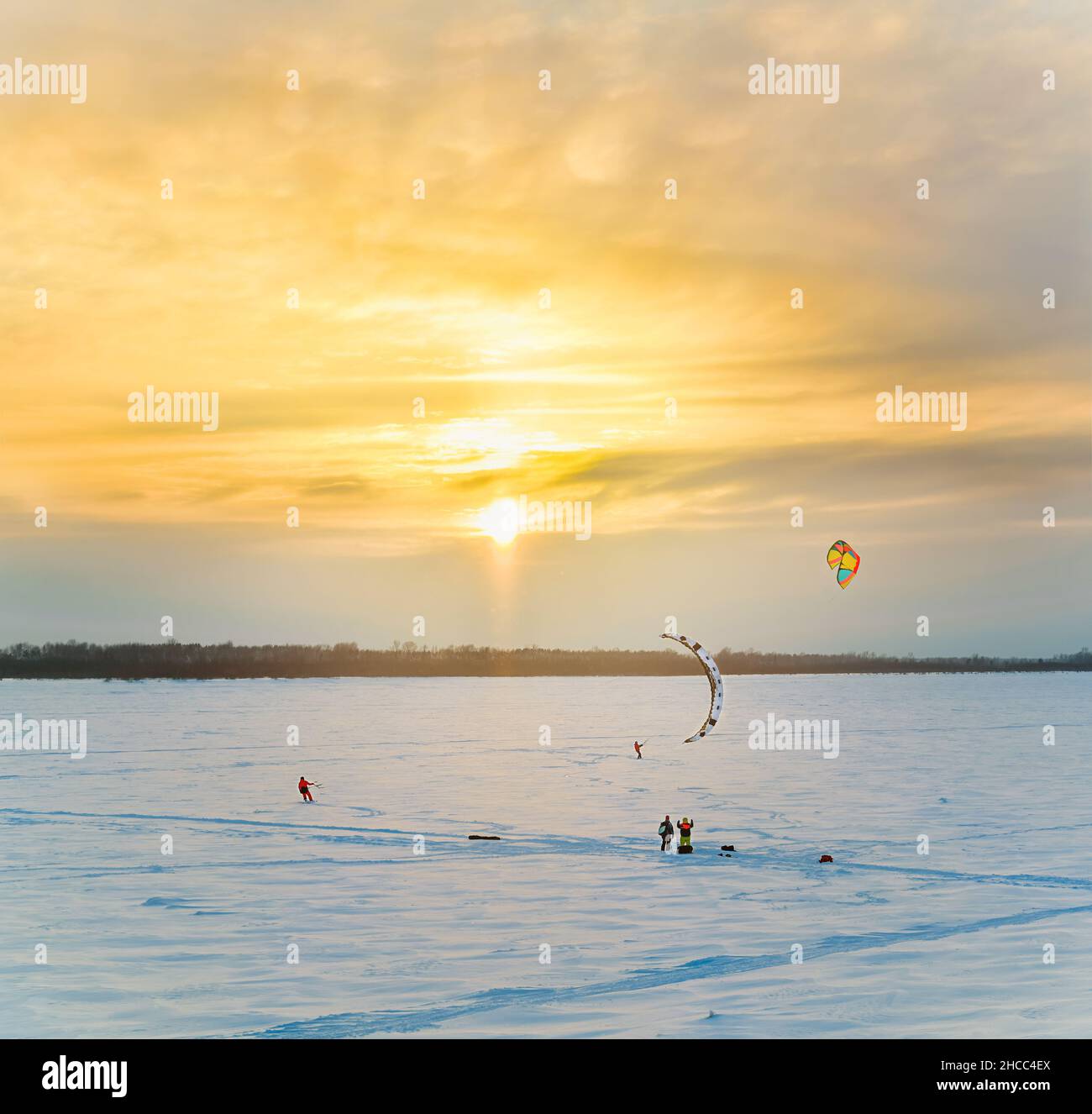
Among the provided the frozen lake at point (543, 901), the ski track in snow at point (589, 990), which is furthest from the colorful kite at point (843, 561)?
the ski track in snow at point (589, 990)

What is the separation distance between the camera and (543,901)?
2041 centimetres

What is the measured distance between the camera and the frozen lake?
14602 millimetres

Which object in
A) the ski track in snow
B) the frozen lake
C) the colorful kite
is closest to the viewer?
the ski track in snow

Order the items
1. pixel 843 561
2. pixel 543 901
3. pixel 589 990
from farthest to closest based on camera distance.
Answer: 1. pixel 843 561
2. pixel 543 901
3. pixel 589 990

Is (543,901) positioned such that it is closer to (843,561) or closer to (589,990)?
(589,990)

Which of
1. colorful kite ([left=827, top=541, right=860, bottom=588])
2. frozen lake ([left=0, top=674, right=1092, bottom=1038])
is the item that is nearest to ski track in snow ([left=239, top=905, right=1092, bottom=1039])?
frozen lake ([left=0, top=674, right=1092, bottom=1038])

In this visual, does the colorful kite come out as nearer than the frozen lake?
No

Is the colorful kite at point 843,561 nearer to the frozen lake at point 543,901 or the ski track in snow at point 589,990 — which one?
the frozen lake at point 543,901

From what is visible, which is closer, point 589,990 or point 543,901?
point 589,990

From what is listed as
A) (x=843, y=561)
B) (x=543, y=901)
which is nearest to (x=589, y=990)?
(x=543, y=901)

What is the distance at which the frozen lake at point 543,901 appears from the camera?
14.6 metres

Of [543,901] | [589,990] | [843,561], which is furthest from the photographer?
[843,561]

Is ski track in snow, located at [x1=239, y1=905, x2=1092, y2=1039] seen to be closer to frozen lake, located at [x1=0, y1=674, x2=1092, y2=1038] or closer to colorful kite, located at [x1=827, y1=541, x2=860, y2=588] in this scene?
frozen lake, located at [x1=0, y1=674, x2=1092, y2=1038]
